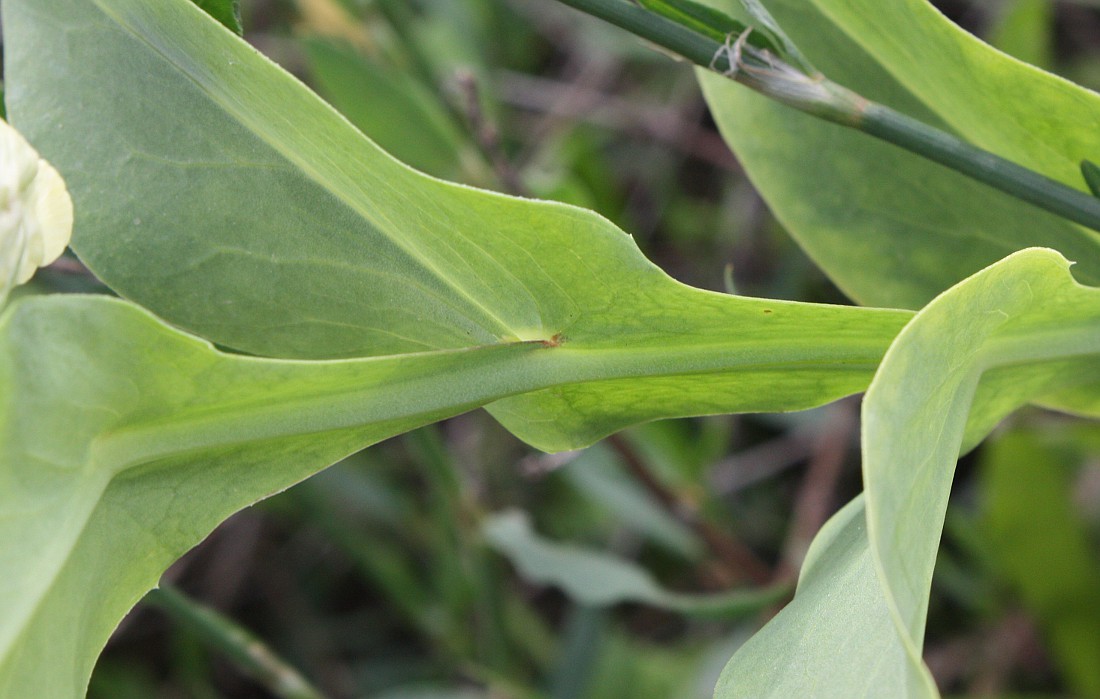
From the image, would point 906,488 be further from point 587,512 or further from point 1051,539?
point 587,512

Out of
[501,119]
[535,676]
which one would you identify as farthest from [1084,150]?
[501,119]

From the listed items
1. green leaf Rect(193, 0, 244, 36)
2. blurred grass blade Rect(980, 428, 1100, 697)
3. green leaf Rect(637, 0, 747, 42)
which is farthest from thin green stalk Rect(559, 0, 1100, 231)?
blurred grass blade Rect(980, 428, 1100, 697)

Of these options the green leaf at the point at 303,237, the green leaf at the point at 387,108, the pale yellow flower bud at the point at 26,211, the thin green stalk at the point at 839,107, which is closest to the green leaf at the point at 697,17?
the thin green stalk at the point at 839,107

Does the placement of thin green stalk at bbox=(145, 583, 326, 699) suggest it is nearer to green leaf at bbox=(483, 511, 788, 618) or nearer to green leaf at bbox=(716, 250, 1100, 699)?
green leaf at bbox=(483, 511, 788, 618)

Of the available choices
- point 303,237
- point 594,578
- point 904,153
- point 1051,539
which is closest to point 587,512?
point 594,578

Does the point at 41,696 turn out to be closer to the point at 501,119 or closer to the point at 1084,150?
the point at 1084,150

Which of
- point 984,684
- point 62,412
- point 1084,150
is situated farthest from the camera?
point 984,684
